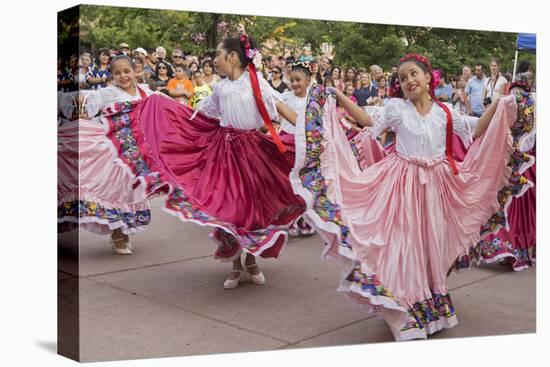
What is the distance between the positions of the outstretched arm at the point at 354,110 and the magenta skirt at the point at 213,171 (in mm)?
588

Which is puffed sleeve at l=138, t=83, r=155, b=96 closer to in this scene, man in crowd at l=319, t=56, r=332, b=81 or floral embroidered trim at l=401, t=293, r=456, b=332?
man in crowd at l=319, t=56, r=332, b=81

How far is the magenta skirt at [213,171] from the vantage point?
532 cm

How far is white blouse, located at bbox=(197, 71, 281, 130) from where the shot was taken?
545 cm

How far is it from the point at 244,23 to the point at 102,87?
1.03 meters

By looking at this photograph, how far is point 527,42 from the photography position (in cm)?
603

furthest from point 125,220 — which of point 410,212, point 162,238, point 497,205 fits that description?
point 497,205

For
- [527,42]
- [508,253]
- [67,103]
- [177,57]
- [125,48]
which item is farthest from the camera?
[508,253]

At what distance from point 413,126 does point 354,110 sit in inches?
15.5

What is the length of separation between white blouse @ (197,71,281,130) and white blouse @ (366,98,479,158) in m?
0.69

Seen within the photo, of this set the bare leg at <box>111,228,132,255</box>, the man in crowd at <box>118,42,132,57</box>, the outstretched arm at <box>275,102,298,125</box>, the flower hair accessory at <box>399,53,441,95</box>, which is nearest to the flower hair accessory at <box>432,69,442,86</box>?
the flower hair accessory at <box>399,53,441,95</box>

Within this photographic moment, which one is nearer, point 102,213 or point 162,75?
point 162,75

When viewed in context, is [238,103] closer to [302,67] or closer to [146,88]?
[302,67]

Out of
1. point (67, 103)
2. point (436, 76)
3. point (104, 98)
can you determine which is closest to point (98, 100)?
point (104, 98)

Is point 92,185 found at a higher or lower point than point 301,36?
lower
